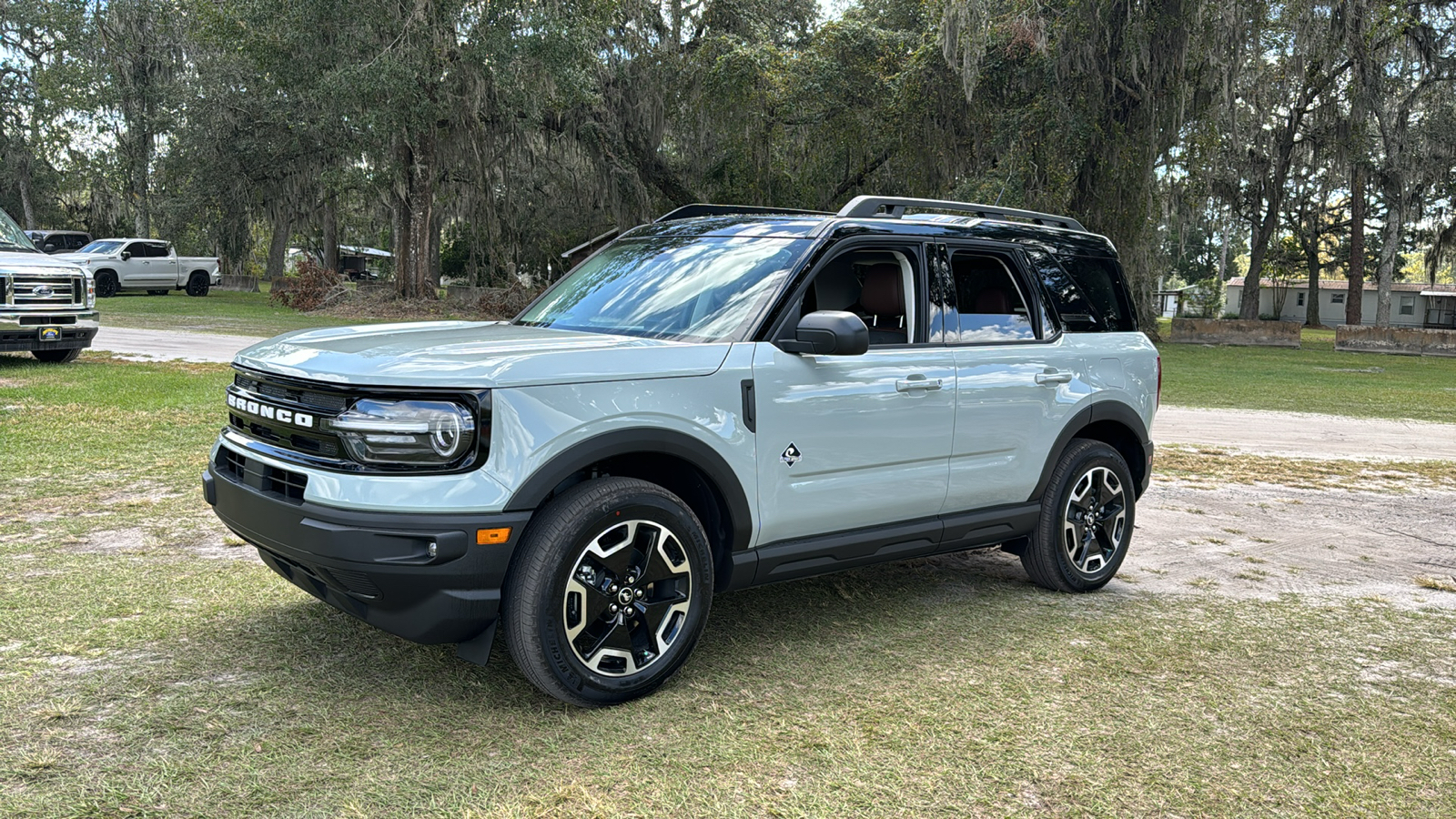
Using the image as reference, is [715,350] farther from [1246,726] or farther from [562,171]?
[562,171]

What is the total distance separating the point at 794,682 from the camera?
13.8 feet

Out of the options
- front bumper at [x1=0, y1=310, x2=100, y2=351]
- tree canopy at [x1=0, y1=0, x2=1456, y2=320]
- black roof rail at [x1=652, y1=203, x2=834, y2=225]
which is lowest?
front bumper at [x1=0, y1=310, x2=100, y2=351]

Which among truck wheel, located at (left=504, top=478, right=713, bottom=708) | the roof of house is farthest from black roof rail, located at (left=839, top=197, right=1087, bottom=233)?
the roof of house

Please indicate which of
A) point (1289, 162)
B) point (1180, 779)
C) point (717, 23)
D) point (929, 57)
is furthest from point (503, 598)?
point (1289, 162)

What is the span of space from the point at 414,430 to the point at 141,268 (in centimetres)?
3669

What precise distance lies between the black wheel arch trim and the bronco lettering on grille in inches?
133

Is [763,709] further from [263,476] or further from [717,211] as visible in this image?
[717,211]

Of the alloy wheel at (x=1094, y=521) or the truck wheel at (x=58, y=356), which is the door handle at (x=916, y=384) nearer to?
the alloy wheel at (x=1094, y=521)

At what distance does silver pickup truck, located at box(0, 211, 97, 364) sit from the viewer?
1260cm

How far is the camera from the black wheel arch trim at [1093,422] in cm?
541

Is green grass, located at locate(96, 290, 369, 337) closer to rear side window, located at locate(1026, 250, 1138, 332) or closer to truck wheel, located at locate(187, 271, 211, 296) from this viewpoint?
truck wheel, located at locate(187, 271, 211, 296)

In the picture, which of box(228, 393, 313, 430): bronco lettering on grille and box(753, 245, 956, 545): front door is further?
box(753, 245, 956, 545): front door

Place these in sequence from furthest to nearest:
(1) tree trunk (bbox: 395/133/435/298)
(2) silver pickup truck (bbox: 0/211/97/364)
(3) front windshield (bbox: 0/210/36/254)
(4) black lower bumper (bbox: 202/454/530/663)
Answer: (1) tree trunk (bbox: 395/133/435/298), (3) front windshield (bbox: 0/210/36/254), (2) silver pickup truck (bbox: 0/211/97/364), (4) black lower bumper (bbox: 202/454/530/663)

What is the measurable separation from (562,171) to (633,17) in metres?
6.07
